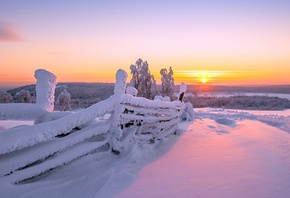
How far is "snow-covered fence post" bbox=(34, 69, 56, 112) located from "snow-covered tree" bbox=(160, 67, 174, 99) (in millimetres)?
32109

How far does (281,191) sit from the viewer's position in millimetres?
3080

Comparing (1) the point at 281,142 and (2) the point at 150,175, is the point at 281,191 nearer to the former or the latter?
(2) the point at 150,175

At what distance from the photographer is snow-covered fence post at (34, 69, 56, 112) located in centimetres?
468

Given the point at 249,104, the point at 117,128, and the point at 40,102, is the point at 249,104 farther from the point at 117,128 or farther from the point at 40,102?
the point at 40,102

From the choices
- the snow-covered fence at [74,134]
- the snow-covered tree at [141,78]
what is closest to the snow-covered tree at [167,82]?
the snow-covered tree at [141,78]

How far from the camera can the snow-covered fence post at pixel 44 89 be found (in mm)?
4684

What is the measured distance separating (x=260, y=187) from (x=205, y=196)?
804 mm

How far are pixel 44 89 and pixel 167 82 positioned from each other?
106 feet

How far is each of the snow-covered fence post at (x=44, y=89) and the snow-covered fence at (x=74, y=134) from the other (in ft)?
0.06

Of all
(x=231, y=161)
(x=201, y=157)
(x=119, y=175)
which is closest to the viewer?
(x=119, y=175)

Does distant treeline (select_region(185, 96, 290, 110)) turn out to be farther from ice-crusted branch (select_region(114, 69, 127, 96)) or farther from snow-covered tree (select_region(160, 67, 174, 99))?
ice-crusted branch (select_region(114, 69, 127, 96))

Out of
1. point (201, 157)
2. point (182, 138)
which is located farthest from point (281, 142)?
point (201, 157)

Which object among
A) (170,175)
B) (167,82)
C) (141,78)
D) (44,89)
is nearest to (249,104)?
(167,82)

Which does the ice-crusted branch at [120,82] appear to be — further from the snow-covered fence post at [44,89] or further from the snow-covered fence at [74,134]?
the snow-covered fence post at [44,89]
